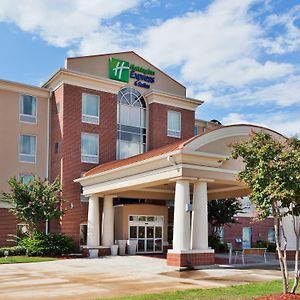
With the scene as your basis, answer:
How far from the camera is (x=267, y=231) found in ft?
144

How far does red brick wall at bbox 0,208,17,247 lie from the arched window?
8565 millimetres

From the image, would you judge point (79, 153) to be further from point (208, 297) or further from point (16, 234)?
point (208, 297)

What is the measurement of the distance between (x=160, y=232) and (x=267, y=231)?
597 inches

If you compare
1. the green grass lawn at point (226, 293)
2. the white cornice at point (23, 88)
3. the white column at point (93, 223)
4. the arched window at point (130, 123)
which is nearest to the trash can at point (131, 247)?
the white column at point (93, 223)

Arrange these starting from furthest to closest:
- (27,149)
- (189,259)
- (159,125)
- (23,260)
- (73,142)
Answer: (159,125), (27,149), (73,142), (23,260), (189,259)

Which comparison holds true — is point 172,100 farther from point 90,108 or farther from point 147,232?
point 147,232

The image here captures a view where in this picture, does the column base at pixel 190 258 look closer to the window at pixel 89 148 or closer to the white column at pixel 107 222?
the white column at pixel 107 222

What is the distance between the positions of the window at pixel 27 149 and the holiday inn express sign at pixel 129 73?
7214 mm

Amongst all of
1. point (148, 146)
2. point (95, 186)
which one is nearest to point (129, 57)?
point (148, 146)

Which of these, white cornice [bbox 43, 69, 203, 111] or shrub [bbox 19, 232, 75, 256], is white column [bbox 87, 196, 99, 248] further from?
white cornice [bbox 43, 69, 203, 111]

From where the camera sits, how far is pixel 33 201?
2775 centimetres

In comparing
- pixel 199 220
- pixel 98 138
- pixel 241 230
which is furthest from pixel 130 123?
pixel 199 220

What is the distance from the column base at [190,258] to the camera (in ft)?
65.5

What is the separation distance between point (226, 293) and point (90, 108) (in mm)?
22857
